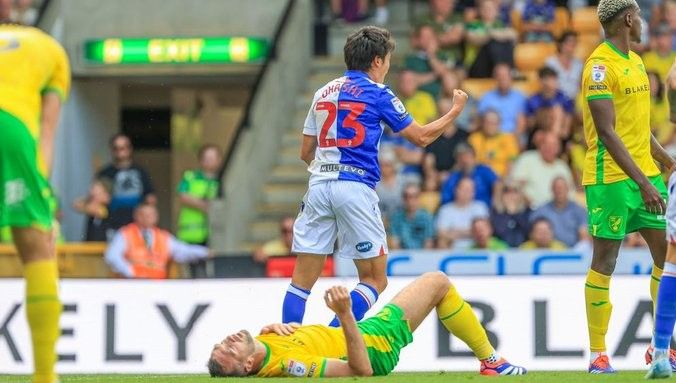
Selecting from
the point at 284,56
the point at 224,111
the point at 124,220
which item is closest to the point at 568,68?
the point at 284,56

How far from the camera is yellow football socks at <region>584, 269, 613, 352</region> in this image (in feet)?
32.3

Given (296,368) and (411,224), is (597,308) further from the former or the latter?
(411,224)

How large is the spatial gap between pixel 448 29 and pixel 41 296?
1180 centimetres

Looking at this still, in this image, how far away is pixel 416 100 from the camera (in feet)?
59.0

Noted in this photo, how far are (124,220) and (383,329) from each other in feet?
32.1

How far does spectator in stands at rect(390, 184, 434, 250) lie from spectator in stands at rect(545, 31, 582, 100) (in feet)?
7.75

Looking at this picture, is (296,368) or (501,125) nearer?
(296,368)

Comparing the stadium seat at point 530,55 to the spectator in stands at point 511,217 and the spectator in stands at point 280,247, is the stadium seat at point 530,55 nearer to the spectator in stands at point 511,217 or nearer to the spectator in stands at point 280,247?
the spectator in stands at point 511,217

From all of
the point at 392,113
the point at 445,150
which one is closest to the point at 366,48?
the point at 392,113

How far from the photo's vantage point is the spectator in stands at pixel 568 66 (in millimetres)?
17938

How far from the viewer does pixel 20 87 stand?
7.17 meters

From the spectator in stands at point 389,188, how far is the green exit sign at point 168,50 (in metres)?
3.74

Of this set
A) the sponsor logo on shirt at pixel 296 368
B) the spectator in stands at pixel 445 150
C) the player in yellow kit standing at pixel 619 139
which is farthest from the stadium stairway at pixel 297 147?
the sponsor logo on shirt at pixel 296 368

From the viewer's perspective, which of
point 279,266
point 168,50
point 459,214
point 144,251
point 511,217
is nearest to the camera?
point 279,266
